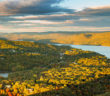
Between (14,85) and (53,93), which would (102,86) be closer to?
(53,93)

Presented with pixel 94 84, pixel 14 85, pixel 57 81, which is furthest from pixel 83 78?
pixel 14 85

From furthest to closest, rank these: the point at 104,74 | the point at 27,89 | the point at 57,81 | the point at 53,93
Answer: the point at 104,74
the point at 57,81
the point at 27,89
the point at 53,93

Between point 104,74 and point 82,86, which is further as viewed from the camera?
point 104,74

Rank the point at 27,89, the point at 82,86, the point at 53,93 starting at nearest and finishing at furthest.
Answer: the point at 53,93, the point at 27,89, the point at 82,86

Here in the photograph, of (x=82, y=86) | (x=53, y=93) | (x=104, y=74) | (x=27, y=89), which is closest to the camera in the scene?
(x=53, y=93)

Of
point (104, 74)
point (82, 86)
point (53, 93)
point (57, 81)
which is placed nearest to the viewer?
point (53, 93)

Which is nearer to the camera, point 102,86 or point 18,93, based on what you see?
point 18,93

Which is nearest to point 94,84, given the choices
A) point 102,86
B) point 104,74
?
point 102,86

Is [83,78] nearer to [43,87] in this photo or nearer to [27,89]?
[43,87]
